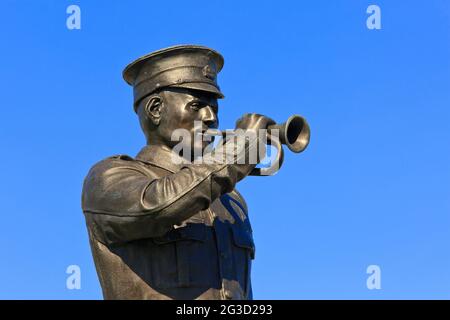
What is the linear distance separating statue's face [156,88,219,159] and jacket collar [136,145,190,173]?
80 millimetres

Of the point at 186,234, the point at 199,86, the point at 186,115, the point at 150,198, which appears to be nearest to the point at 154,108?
the point at 186,115

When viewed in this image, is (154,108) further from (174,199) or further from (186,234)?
(174,199)

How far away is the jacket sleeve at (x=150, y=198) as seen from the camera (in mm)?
8844

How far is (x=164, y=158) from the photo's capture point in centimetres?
994

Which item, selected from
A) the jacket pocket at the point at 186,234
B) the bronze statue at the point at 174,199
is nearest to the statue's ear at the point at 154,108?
the bronze statue at the point at 174,199

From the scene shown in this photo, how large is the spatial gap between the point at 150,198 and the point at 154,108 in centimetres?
135

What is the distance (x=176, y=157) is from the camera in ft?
32.7

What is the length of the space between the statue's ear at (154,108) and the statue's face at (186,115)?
52 millimetres

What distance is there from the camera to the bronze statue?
8.94m

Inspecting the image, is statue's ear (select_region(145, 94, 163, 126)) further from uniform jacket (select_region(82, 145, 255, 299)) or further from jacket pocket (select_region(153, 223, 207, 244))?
jacket pocket (select_region(153, 223, 207, 244))
